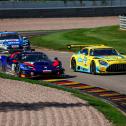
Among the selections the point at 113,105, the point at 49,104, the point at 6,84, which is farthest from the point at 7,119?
the point at 6,84

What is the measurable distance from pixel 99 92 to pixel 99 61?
5348 millimetres

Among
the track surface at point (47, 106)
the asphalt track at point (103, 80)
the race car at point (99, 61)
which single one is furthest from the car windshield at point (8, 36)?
the track surface at point (47, 106)

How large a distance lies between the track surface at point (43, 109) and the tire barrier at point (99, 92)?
1.17 meters

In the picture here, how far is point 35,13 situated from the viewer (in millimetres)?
75875

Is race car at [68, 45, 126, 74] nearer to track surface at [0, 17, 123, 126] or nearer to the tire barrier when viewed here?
track surface at [0, 17, 123, 126]

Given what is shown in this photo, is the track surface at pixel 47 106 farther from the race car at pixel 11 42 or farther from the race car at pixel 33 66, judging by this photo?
the race car at pixel 11 42

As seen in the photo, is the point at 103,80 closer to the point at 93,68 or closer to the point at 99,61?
the point at 99,61

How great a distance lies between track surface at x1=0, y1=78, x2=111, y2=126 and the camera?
43.1ft

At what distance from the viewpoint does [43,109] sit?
48.2 ft

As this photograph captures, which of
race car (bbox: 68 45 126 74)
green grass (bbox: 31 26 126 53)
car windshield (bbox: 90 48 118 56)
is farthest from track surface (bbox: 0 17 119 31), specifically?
car windshield (bbox: 90 48 118 56)

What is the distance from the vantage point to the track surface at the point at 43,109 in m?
13.1

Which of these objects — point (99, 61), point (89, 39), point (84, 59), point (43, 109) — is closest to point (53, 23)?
point (89, 39)

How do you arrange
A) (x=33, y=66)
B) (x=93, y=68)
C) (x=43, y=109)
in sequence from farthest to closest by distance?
1. (x=93, y=68)
2. (x=33, y=66)
3. (x=43, y=109)

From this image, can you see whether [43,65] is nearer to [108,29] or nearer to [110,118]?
[110,118]
